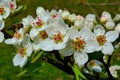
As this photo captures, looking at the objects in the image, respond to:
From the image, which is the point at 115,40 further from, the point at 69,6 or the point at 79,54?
the point at 69,6

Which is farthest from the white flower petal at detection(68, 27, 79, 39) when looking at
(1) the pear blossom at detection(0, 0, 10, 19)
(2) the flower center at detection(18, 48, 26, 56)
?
(1) the pear blossom at detection(0, 0, 10, 19)

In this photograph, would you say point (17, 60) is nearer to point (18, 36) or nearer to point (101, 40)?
point (18, 36)

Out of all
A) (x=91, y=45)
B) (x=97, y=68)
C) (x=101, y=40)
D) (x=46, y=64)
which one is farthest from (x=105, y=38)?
(x=46, y=64)

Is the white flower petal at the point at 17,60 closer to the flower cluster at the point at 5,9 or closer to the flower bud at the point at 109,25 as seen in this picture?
the flower cluster at the point at 5,9

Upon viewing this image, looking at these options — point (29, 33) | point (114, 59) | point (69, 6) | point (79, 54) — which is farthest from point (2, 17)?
point (69, 6)

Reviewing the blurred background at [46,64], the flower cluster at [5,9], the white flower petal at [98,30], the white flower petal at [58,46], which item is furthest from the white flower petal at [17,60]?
the blurred background at [46,64]

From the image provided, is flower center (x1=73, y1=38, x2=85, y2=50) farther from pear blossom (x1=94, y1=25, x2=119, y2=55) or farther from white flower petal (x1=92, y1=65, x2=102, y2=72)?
white flower petal (x1=92, y1=65, x2=102, y2=72)
